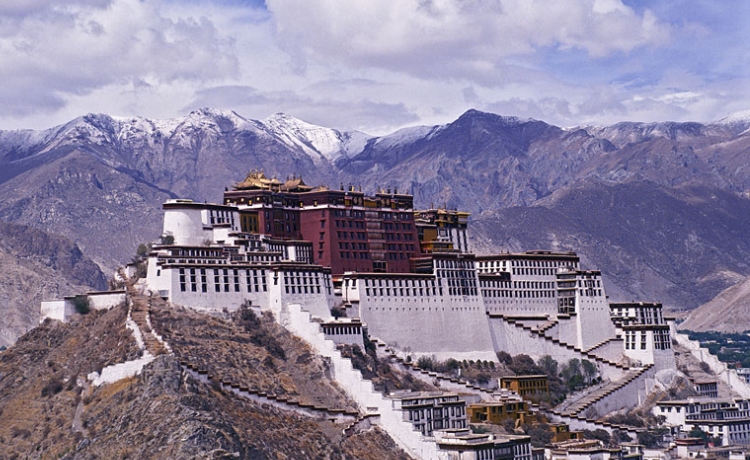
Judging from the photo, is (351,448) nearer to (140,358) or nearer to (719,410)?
(140,358)

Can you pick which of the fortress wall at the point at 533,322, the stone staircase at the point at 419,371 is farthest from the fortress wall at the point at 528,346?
the stone staircase at the point at 419,371

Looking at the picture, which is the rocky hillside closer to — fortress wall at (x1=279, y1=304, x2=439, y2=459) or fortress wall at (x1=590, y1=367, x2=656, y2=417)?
fortress wall at (x1=279, y1=304, x2=439, y2=459)

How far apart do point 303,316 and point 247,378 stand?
502 inches

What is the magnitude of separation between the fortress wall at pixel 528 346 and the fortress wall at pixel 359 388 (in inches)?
1124

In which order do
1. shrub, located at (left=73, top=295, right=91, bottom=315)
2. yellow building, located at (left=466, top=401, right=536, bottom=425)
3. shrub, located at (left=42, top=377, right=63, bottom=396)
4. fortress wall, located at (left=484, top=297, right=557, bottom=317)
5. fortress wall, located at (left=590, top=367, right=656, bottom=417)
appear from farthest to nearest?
fortress wall, located at (left=484, top=297, right=557, bottom=317) → fortress wall, located at (left=590, top=367, right=656, bottom=417) → yellow building, located at (left=466, top=401, right=536, bottom=425) → shrub, located at (left=73, top=295, right=91, bottom=315) → shrub, located at (left=42, top=377, right=63, bottom=396)

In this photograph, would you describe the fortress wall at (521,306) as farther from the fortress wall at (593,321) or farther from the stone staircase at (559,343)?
the fortress wall at (593,321)

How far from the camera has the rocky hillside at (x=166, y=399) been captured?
427ft

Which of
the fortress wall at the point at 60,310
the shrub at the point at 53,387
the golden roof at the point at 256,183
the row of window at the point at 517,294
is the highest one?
the golden roof at the point at 256,183

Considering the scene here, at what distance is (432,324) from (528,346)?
13.7 m

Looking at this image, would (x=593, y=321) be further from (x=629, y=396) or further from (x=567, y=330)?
(x=629, y=396)

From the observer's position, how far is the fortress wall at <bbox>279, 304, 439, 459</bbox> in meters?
144

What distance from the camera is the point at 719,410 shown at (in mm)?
179000

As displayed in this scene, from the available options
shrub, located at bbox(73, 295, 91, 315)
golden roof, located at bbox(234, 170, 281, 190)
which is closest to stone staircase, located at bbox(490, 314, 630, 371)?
golden roof, located at bbox(234, 170, 281, 190)

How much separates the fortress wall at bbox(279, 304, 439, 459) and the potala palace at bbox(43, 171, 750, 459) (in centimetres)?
12
